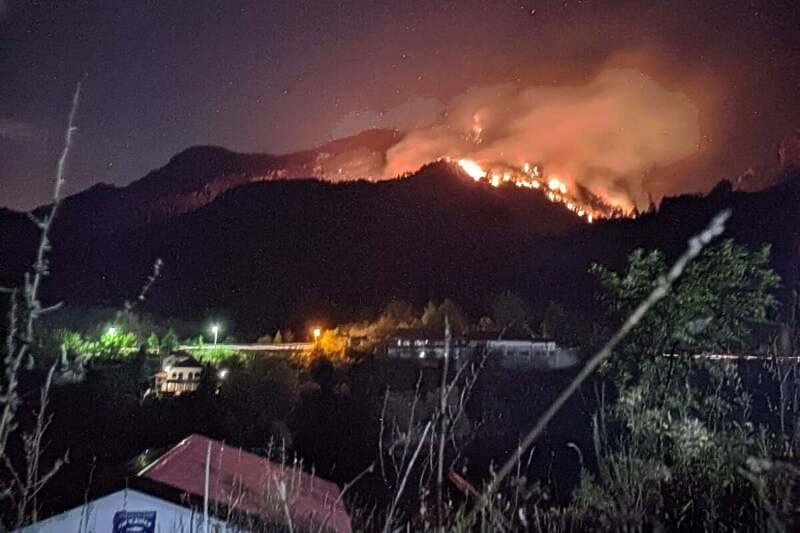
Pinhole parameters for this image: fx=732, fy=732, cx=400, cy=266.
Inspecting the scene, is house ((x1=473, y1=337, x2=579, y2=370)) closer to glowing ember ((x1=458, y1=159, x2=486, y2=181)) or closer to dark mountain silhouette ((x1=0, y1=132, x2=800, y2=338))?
dark mountain silhouette ((x1=0, y1=132, x2=800, y2=338))

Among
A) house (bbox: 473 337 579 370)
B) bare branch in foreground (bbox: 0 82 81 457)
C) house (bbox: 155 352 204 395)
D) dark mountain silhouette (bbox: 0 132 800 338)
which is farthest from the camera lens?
dark mountain silhouette (bbox: 0 132 800 338)

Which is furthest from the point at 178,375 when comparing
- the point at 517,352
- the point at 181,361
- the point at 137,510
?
the point at 137,510

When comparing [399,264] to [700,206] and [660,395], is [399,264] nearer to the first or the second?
[700,206]

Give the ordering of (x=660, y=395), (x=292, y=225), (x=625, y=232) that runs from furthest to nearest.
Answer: (x=292, y=225) → (x=625, y=232) → (x=660, y=395)

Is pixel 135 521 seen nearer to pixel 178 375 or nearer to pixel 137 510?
pixel 137 510

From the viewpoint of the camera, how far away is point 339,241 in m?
86.5

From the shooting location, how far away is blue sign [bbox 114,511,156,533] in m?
7.33

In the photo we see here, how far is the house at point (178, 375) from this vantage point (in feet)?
86.7

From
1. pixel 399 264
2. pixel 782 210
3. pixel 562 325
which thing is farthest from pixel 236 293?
pixel 782 210

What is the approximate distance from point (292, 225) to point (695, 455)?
88.3 metres

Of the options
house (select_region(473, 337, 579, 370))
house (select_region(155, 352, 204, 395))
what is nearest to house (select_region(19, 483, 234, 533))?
house (select_region(155, 352, 204, 395))

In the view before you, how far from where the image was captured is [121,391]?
25516mm

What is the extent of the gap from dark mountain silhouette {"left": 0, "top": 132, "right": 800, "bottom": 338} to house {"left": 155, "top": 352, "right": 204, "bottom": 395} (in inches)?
672

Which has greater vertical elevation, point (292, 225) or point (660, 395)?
point (292, 225)
